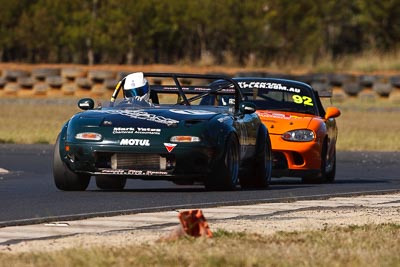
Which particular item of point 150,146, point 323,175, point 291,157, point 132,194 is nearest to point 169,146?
point 150,146

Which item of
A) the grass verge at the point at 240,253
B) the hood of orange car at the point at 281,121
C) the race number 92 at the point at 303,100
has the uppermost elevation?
the grass verge at the point at 240,253

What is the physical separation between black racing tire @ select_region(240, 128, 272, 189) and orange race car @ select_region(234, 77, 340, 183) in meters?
1.46

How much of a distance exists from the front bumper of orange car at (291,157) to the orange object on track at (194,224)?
7.64m

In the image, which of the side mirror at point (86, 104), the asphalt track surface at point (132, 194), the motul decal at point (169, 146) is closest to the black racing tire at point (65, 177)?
the asphalt track surface at point (132, 194)

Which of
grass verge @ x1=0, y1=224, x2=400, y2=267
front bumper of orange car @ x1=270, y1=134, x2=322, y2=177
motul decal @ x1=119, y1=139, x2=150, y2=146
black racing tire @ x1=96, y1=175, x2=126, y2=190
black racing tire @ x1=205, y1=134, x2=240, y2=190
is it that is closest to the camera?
grass verge @ x1=0, y1=224, x2=400, y2=267

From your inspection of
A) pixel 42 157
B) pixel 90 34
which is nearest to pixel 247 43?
pixel 90 34

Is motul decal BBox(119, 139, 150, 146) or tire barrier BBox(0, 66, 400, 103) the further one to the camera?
tire barrier BBox(0, 66, 400, 103)

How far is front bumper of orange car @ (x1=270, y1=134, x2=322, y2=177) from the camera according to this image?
16734 mm

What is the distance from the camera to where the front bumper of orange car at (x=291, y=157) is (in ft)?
54.9

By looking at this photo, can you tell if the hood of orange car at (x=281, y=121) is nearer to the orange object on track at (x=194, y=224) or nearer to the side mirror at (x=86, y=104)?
the side mirror at (x=86, y=104)

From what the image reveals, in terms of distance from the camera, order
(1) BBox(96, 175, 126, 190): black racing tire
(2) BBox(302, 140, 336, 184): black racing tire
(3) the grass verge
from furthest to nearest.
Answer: (2) BBox(302, 140, 336, 184): black racing tire < (1) BBox(96, 175, 126, 190): black racing tire < (3) the grass verge

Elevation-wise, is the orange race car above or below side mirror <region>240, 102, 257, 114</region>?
below

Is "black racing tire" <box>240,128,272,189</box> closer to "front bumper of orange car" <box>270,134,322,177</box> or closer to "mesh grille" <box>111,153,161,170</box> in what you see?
"front bumper of orange car" <box>270,134,322,177</box>

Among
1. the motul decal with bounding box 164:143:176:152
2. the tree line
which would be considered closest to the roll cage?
the motul decal with bounding box 164:143:176:152
